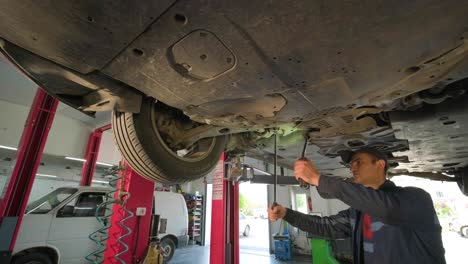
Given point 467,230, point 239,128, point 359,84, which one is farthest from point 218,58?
point 467,230

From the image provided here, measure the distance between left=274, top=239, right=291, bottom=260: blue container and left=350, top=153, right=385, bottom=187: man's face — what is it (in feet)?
20.2

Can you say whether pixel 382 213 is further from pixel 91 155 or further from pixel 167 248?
pixel 91 155

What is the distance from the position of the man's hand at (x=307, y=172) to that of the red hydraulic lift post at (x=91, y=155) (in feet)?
21.1

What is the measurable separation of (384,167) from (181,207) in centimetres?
647

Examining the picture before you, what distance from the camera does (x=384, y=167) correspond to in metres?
1.56

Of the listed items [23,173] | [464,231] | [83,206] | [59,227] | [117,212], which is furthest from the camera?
[464,231]

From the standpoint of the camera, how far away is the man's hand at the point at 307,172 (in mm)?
1345

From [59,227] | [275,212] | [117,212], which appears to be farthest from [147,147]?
[59,227]

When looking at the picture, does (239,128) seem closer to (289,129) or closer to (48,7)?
(289,129)

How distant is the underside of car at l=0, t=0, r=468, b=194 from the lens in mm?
707

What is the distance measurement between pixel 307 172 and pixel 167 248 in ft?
21.0

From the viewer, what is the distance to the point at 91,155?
676 centimetres

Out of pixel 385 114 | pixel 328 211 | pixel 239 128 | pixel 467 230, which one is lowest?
pixel 467 230

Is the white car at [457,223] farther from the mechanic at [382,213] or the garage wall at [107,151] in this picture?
the garage wall at [107,151]
